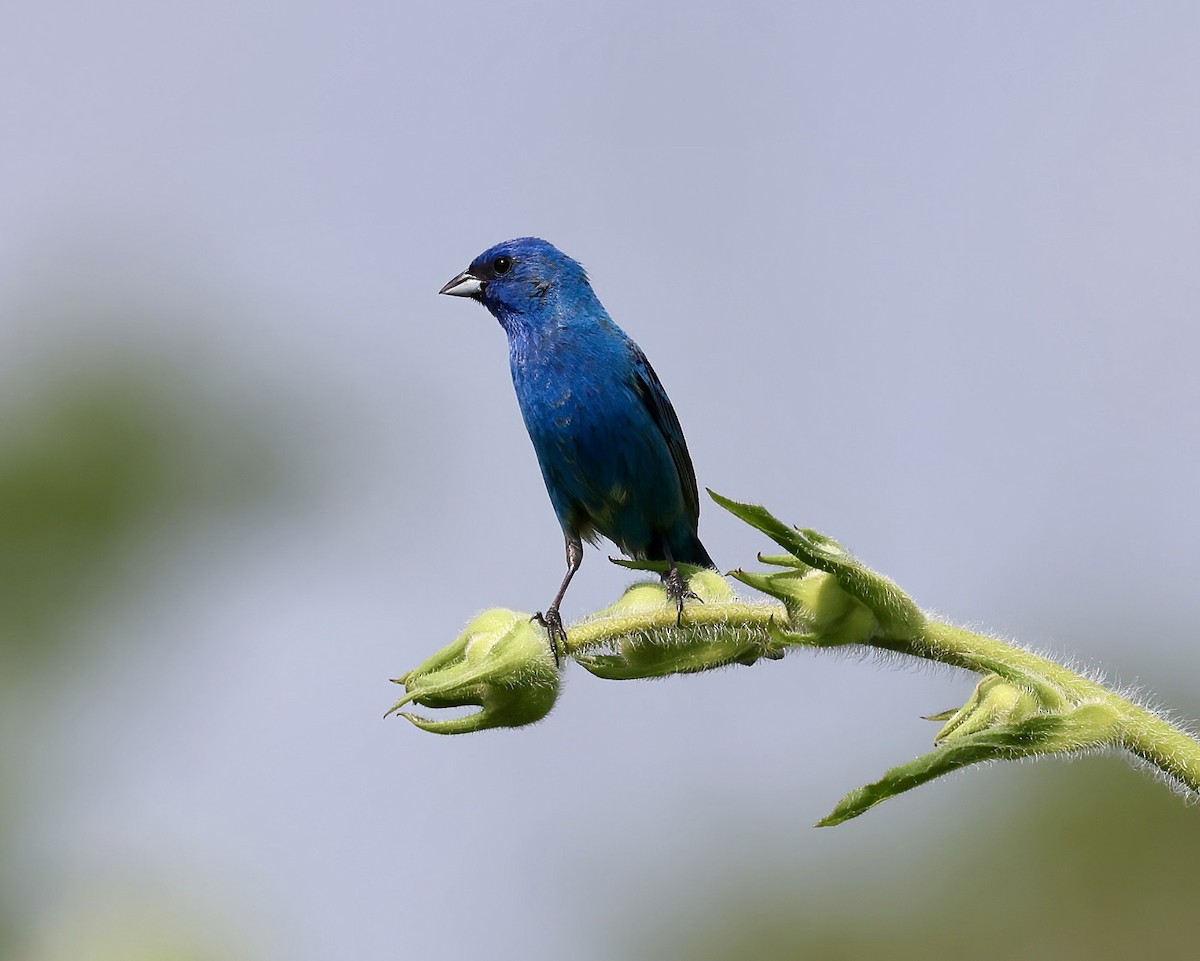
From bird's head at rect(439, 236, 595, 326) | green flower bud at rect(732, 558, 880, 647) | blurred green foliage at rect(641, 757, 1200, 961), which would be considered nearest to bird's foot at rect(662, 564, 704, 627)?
green flower bud at rect(732, 558, 880, 647)

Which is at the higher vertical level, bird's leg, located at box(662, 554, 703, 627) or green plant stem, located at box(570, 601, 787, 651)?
bird's leg, located at box(662, 554, 703, 627)

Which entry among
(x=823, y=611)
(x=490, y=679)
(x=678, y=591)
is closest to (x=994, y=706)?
(x=823, y=611)

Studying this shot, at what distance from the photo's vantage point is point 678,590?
387 centimetres

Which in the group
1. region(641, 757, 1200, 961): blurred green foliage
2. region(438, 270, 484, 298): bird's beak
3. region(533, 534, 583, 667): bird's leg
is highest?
region(438, 270, 484, 298): bird's beak

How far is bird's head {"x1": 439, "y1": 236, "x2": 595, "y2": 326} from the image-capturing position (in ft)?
29.5

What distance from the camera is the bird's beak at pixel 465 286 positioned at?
9484mm

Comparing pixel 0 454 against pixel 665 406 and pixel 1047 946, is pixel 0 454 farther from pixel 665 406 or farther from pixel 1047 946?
pixel 1047 946

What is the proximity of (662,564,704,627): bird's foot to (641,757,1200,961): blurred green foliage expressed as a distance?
16.8m

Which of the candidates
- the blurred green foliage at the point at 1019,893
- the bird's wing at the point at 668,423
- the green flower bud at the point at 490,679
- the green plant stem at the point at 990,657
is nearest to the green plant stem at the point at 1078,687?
the green plant stem at the point at 990,657

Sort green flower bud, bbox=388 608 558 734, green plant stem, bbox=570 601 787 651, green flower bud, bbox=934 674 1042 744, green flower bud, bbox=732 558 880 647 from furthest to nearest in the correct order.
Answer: green flower bud, bbox=388 608 558 734 → green plant stem, bbox=570 601 787 651 → green flower bud, bbox=732 558 880 647 → green flower bud, bbox=934 674 1042 744

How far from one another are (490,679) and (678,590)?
0.54 m

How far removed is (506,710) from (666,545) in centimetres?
401

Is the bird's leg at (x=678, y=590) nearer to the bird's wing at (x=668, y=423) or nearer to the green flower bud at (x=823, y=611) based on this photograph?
the green flower bud at (x=823, y=611)

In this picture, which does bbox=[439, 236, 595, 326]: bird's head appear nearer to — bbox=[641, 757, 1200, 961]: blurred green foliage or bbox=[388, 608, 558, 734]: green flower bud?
bbox=[388, 608, 558, 734]: green flower bud
